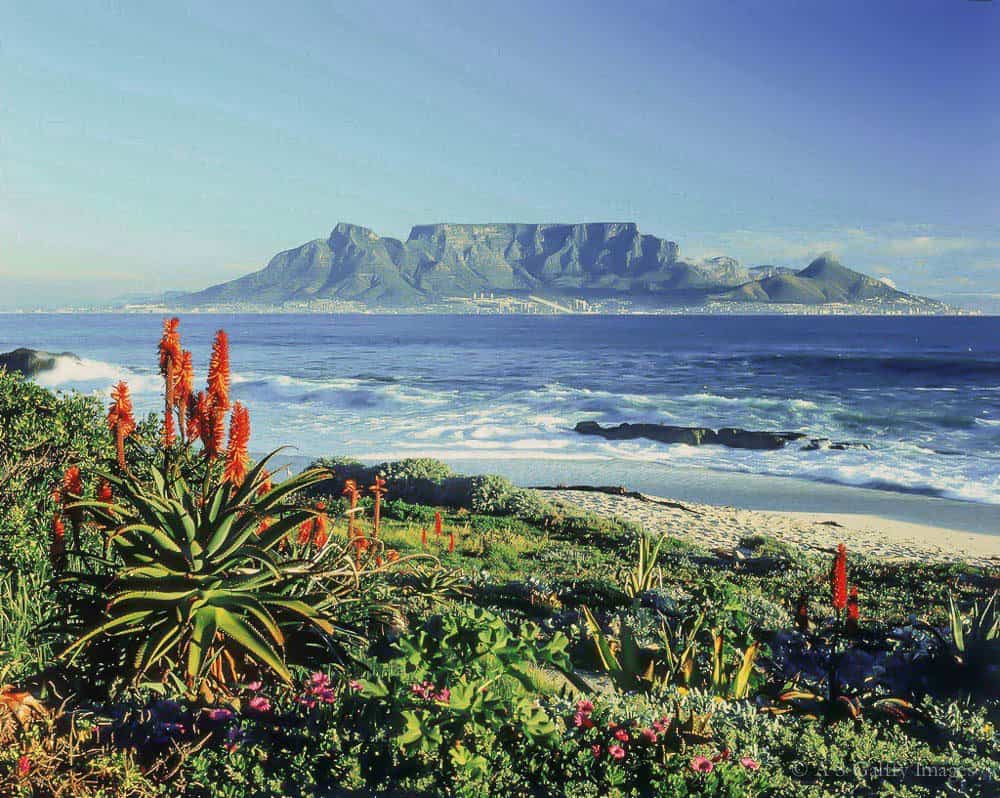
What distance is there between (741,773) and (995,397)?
4876cm

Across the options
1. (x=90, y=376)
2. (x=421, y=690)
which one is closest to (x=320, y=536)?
(x=421, y=690)

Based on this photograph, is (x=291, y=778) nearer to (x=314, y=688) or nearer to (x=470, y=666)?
(x=314, y=688)

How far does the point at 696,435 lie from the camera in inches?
1265

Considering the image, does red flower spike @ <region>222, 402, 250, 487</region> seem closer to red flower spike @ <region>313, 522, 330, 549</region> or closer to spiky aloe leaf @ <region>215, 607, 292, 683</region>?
red flower spike @ <region>313, 522, 330, 549</region>

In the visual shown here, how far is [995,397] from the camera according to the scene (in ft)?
146

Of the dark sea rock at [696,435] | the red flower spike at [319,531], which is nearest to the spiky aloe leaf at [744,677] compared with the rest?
the red flower spike at [319,531]

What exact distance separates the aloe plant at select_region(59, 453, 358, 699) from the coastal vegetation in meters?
0.02

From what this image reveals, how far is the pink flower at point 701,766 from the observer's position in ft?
10.9

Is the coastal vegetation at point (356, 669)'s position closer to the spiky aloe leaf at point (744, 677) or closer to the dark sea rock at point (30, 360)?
the spiky aloe leaf at point (744, 677)

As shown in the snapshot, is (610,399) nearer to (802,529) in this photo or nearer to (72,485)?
(802,529)

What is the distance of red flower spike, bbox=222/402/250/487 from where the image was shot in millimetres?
4965

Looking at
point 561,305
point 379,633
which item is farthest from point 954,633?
point 561,305

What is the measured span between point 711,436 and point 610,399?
464 inches

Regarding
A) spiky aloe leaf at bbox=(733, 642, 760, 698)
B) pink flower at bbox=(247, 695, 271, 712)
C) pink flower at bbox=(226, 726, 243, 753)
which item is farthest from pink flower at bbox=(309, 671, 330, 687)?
spiky aloe leaf at bbox=(733, 642, 760, 698)
